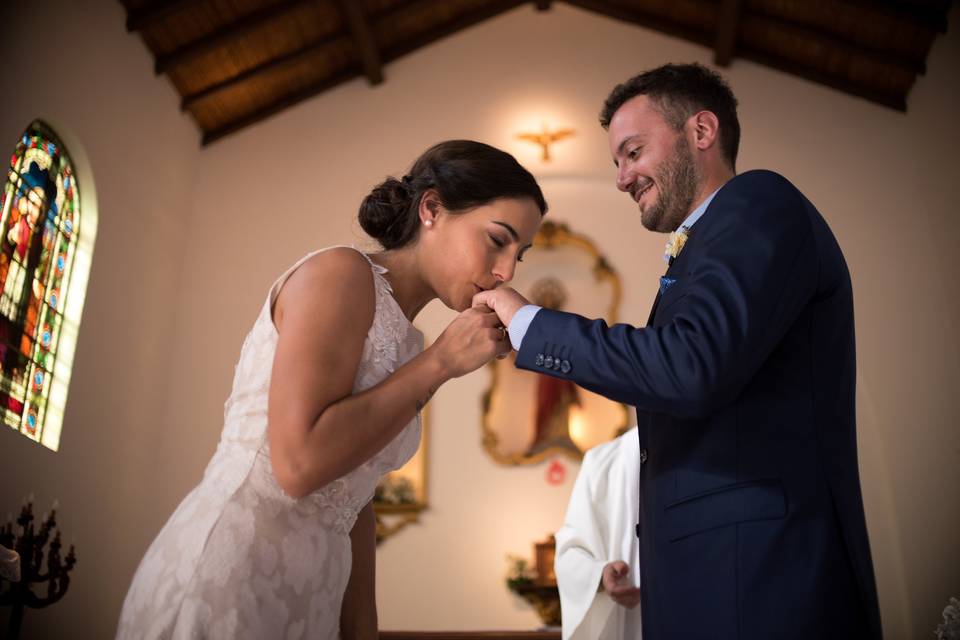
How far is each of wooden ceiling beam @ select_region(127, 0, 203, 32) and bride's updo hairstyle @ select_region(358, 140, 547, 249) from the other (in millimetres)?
6139

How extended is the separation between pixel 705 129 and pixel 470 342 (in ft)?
3.37

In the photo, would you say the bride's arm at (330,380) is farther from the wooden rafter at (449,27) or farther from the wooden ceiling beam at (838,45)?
the wooden rafter at (449,27)

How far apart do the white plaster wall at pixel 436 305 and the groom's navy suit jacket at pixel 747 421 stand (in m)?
5.41

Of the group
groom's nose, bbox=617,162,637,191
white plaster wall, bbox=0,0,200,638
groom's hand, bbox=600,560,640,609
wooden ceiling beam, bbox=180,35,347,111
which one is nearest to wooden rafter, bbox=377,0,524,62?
wooden ceiling beam, bbox=180,35,347,111

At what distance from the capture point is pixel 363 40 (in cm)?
899

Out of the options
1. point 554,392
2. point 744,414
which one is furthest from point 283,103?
point 744,414

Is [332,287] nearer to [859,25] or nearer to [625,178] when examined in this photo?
[625,178]

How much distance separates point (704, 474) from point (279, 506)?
2.98 ft

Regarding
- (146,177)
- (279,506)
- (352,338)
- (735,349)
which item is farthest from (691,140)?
(146,177)

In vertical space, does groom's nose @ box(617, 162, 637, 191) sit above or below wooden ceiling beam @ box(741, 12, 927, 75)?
below

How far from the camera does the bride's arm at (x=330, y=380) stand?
1.93 m

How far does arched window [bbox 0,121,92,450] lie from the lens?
20.4ft

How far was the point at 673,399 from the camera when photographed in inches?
74.2

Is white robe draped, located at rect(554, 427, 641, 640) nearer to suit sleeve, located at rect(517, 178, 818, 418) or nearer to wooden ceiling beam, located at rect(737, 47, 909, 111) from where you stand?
suit sleeve, located at rect(517, 178, 818, 418)
